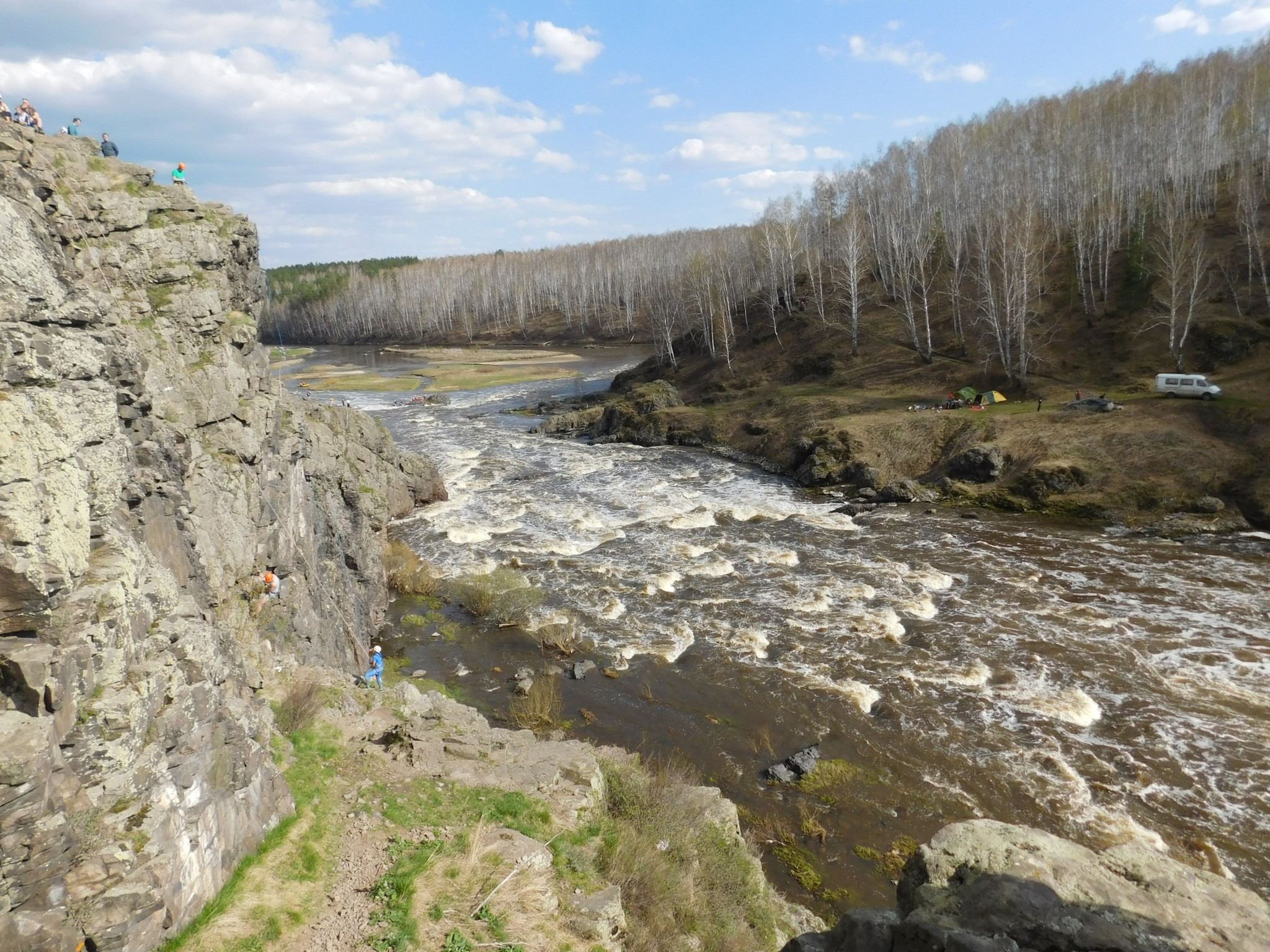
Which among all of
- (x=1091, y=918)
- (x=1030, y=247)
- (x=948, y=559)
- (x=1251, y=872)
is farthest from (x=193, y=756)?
(x=1030, y=247)

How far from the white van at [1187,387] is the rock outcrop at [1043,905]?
130 feet

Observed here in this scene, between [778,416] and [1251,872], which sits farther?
[778,416]

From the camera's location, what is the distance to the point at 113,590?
9414mm

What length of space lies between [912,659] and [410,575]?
20.8 meters

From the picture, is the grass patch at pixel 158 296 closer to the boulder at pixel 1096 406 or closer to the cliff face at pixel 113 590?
the cliff face at pixel 113 590

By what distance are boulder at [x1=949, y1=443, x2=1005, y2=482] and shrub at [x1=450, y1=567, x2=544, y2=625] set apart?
26.1 metres

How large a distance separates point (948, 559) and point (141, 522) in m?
29.5

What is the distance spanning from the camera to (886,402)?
52.3 meters

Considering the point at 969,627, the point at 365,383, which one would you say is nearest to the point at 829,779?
the point at 969,627

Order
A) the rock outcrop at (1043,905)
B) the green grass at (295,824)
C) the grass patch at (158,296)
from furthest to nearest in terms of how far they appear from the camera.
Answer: the grass patch at (158,296)
the green grass at (295,824)
the rock outcrop at (1043,905)

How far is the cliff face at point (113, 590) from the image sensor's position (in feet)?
26.0

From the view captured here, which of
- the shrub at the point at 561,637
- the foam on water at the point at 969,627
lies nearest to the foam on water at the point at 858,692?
the foam on water at the point at 969,627

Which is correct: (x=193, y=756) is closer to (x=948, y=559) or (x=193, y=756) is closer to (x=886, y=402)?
(x=948, y=559)

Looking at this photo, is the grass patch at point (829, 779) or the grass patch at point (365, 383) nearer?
the grass patch at point (829, 779)
